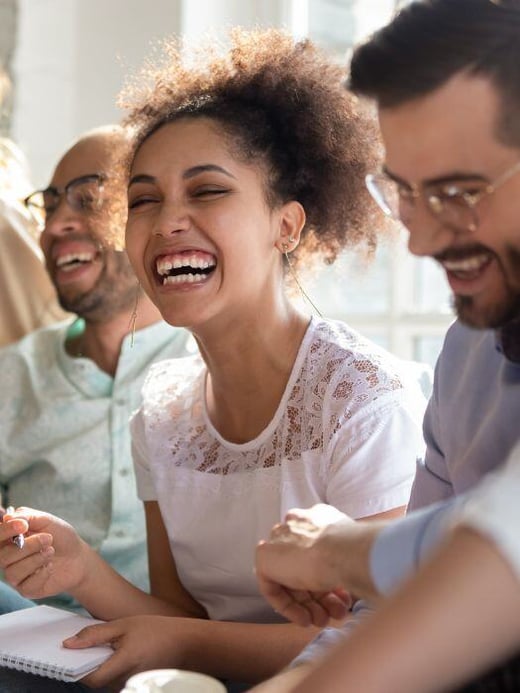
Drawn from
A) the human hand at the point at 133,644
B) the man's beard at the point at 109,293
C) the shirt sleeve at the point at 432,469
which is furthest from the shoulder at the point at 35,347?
the shirt sleeve at the point at 432,469

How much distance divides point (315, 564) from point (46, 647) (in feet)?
1.81

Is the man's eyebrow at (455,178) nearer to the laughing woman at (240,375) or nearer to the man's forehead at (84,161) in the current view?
the laughing woman at (240,375)

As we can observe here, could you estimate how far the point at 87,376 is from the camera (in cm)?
223

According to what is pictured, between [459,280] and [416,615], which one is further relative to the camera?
[459,280]

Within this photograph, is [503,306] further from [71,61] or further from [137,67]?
[71,61]

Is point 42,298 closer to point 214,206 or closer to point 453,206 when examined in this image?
point 214,206

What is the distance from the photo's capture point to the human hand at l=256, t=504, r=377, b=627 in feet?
3.23

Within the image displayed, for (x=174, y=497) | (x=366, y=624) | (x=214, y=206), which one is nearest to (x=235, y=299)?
(x=214, y=206)

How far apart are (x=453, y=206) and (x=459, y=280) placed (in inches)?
3.0

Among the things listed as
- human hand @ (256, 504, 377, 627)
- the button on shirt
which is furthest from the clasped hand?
the button on shirt

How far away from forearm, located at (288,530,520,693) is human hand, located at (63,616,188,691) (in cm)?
64

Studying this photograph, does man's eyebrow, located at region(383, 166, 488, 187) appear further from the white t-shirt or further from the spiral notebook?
the spiral notebook

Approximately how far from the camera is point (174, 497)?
68.1 inches

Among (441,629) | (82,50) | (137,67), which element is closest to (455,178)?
(441,629)
